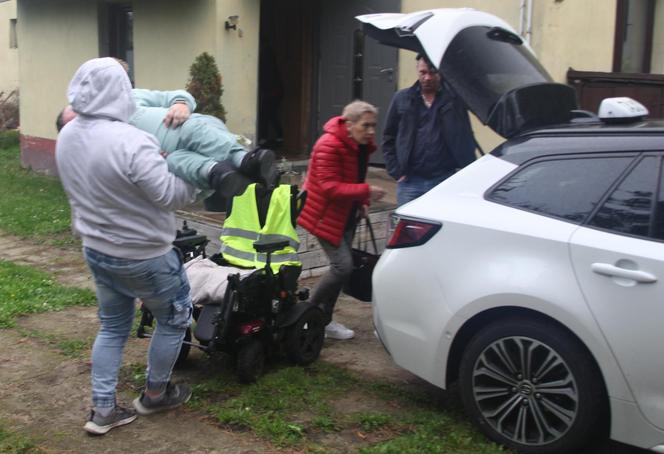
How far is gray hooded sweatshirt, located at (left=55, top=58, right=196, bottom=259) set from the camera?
3648mm

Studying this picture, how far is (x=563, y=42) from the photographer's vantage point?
355 inches

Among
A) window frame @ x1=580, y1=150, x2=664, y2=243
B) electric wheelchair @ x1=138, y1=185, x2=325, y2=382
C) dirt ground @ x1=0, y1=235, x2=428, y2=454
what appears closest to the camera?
window frame @ x1=580, y1=150, x2=664, y2=243

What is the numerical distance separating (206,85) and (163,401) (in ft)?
18.2

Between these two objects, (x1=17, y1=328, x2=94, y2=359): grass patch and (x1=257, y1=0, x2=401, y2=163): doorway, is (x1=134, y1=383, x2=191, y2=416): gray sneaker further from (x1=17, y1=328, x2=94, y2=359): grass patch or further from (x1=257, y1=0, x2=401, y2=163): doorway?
(x1=257, y1=0, x2=401, y2=163): doorway

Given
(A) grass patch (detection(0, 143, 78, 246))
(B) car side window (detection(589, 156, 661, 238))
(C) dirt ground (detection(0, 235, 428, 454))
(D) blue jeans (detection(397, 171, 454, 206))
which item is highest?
(B) car side window (detection(589, 156, 661, 238))

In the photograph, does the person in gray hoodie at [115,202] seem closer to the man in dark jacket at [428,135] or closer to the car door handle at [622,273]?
the car door handle at [622,273]

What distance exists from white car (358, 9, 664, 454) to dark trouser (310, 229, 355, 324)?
3.09ft

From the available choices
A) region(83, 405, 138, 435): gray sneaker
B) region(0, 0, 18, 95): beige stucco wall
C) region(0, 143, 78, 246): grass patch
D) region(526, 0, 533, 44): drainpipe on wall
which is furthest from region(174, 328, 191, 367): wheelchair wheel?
region(0, 0, 18, 95): beige stucco wall

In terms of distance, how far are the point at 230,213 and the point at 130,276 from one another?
1.25 m

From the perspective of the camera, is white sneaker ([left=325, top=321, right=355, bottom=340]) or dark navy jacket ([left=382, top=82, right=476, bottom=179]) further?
white sneaker ([left=325, top=321, right=355, bottom=340])

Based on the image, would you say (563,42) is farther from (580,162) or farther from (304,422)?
(304,422)

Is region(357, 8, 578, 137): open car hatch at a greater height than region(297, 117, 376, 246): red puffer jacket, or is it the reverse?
region(357, 8, 578, 137): open car hatch

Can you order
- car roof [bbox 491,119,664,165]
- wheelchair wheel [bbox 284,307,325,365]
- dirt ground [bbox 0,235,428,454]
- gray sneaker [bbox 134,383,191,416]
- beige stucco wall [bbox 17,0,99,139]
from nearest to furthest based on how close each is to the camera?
1. car roof [bbox 491,119,664,165]
2. dirt ground [bbox 0,235,428,454]
3. gray sneaker [bbox 134,383,191,416]
4. wheelchair wheel [bbox 284,307,325,365]
5. beige stucco wall [bbox 17,0,99,139]

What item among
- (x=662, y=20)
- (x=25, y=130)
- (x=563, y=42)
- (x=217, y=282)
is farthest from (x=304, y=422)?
(x=25, y=130)
